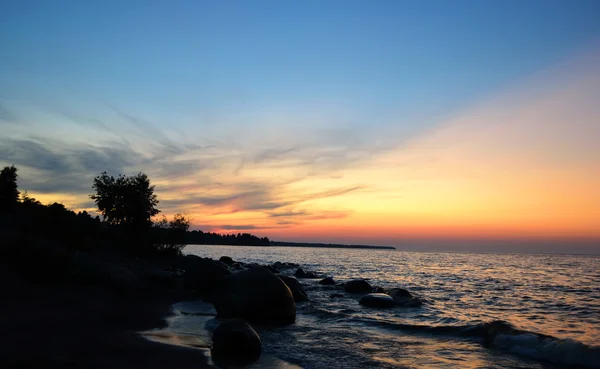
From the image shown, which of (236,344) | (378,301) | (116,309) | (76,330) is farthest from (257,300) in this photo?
(378,301)

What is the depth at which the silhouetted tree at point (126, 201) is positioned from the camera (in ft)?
151

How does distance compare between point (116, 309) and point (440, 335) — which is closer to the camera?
point (440, 335)

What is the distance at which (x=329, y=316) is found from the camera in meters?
18.4

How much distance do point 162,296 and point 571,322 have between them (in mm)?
20618

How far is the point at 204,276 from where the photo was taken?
25.5 m

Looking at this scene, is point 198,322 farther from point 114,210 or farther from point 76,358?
point 114,210

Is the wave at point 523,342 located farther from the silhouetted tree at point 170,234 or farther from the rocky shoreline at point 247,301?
the silhouetted tree at point 170,234

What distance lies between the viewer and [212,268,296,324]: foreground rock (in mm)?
15703

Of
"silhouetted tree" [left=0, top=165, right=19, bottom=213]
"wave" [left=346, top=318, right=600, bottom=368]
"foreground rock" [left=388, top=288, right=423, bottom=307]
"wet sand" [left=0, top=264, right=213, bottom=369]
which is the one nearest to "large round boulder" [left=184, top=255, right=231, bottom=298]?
"wet sand" [left=0, top=264, right=213, bottom=369]

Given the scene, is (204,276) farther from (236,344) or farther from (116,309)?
(236,344)

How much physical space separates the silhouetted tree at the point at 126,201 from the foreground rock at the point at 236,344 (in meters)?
39.0

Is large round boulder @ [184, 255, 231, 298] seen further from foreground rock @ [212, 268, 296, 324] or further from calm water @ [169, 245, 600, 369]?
foreground rock @ [212, 268, 296, 324]

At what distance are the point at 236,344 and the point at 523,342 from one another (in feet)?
31.6

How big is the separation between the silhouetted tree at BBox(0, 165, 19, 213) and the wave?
4219 centimetres
